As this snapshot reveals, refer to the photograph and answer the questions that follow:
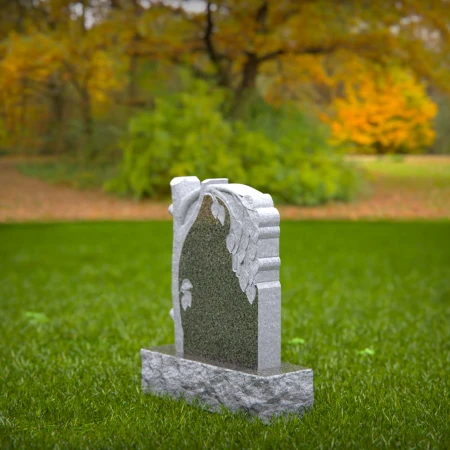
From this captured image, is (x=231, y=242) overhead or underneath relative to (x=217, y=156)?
underneath

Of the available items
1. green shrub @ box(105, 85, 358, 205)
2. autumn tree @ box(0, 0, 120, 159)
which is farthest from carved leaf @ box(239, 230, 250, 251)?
autumn tree @ box(0, 0, 120, 159)

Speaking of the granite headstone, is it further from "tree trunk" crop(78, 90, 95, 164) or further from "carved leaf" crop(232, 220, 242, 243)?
"tree trunk" crop(78, 90, 95, 164)

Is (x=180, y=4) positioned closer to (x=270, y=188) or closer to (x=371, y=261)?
(x=270, y=188)

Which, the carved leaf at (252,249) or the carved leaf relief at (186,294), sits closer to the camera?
the carved leaf at (252,249)

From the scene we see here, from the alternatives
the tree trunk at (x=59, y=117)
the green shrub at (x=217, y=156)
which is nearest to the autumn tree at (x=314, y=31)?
the green shrub at (x=217, y=156)

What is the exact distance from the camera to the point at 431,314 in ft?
26.1

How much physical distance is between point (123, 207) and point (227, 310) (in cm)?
1640

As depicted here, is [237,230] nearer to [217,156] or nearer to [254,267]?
[254,267]

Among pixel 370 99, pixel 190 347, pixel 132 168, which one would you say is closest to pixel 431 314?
pixel 190 347

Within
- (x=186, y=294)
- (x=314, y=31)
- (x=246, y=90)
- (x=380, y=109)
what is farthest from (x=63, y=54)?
(x=186, y=294)

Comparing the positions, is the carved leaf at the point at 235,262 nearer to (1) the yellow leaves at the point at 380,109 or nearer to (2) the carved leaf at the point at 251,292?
(2) the carved leaf at the point at 251,292

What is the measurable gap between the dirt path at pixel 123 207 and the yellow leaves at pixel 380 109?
9.58 feet

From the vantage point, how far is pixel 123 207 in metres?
20.7

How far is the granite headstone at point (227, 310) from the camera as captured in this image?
4.35 meters
